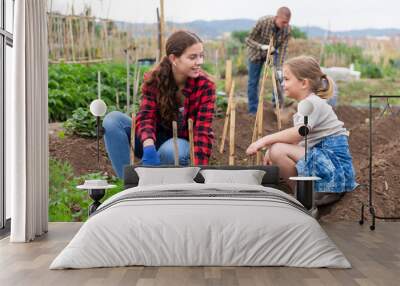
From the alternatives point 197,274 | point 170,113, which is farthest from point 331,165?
point 197,274

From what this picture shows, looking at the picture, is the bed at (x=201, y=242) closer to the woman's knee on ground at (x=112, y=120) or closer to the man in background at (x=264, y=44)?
the woman's knee on ground at (x=112, y=120)

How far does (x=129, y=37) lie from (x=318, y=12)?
1.91 m

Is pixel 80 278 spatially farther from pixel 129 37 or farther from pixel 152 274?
pixel 129 37

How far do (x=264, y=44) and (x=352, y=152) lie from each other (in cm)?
138

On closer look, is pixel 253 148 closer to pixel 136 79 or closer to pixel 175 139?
pixel 175 139

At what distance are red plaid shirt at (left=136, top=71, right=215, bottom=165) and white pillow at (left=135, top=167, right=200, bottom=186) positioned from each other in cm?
51

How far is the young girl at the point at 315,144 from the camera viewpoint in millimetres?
6145

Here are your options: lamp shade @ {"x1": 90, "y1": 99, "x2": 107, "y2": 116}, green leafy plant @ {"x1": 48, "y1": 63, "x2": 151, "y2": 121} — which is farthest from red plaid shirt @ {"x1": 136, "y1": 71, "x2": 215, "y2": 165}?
lamp shade @ {"x1": 90, "y1": 99, "x2": 107, "y2": 116}

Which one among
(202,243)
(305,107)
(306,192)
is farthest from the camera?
(305,107)

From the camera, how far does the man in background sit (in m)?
6.36

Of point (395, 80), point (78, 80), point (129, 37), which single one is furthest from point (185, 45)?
point (395, 80)

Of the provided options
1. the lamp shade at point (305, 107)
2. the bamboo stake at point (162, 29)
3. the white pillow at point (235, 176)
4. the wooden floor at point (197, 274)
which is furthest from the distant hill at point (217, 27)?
the wooden floor at point (197, 274)

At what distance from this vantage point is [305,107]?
5953 mm

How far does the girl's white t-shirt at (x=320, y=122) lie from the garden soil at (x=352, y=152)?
130mm
